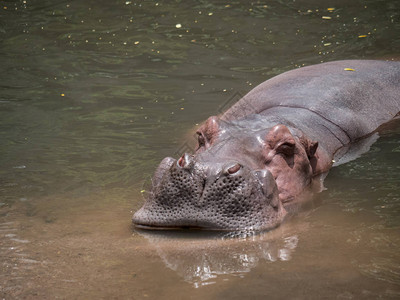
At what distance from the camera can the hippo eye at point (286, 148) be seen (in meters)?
5.48

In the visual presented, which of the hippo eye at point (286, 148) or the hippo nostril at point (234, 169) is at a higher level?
the hippo nostril at point (234, 169)

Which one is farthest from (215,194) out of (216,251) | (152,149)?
(152,149)

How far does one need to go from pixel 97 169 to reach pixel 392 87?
3694 millimetres

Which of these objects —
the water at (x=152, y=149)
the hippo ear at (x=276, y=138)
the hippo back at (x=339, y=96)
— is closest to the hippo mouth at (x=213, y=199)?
the water at (x=152, y=149)

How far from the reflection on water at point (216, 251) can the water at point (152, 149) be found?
13mm

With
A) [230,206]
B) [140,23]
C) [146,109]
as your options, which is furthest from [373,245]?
[140,23]

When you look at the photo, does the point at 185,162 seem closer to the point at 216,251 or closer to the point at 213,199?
the point at 213,199

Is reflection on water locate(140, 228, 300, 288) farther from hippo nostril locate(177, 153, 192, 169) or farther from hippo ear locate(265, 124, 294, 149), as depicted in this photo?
hippo ear locate(265, 124, 294, 149)

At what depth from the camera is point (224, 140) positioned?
5.46 m

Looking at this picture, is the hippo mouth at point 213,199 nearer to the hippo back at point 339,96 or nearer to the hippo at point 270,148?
the hippo at point 270,148

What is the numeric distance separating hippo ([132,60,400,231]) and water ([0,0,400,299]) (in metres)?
0.19

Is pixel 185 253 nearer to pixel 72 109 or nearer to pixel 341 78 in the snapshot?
pixel 341 78

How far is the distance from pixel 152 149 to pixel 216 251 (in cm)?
284

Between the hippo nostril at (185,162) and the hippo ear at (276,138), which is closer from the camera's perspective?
the hippo nostril at (185,162)
